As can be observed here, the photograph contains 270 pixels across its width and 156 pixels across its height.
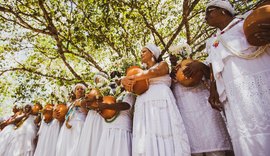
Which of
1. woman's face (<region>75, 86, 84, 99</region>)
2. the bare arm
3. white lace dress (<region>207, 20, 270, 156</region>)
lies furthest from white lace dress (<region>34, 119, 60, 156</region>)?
white lace dress (<region>207, 20, 270, 156</region>)

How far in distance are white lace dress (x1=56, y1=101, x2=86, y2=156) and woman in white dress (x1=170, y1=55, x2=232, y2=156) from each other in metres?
2.16

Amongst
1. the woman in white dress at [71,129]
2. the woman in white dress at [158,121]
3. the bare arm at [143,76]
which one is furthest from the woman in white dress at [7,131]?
the woman in white dress at [158,121]

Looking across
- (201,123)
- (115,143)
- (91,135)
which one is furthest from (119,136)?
(201,123)

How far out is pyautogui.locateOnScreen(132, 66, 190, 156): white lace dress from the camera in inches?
126

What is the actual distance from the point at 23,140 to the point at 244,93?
5.27m

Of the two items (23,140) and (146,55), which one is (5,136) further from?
(146,55)

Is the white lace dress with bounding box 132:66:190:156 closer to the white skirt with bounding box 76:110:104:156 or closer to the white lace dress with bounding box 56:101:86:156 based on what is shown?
the white skirt with bounding box 76:110:104:156

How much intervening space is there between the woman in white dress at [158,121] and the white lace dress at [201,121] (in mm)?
190

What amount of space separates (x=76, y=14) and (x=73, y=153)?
240 inches

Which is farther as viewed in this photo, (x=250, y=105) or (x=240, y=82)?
(x=240, y=82)

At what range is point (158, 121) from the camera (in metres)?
3.41

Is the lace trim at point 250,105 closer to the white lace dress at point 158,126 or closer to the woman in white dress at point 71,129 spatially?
the white lace dress at point 158,126

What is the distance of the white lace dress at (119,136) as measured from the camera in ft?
13.0

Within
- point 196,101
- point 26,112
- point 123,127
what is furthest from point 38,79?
point 196,101
